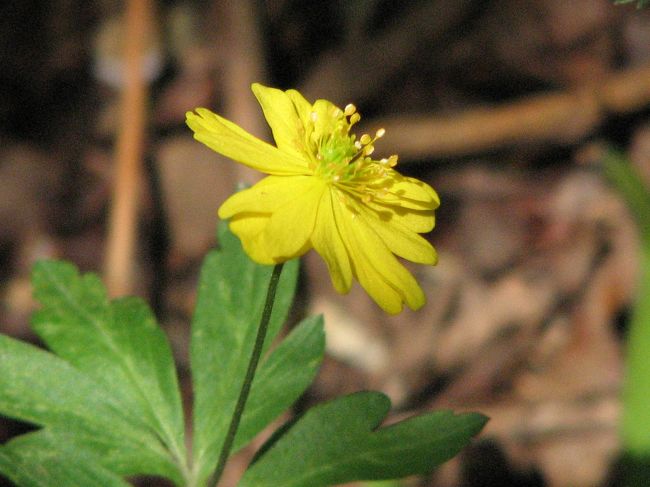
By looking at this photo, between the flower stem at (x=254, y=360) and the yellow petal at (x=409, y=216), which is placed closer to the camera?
the flower stem at (x=254, y=360)

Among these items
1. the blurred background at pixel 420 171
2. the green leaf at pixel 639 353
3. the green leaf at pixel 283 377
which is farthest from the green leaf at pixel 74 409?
the green leaf at pixel 639 353

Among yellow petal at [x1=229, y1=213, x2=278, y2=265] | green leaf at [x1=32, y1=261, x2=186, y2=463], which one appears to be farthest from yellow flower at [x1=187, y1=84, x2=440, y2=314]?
green leaf at [x1=32, y1=261, x2=186, y2=463]

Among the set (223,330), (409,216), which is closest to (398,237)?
(409,216)

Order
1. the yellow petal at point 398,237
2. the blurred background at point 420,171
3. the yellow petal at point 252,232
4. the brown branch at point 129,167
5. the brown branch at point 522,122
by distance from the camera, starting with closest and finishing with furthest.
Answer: the yellow petal at point 252,232 < the yellow petal at point 398,237 < the brown branch at point 129,167 < the blurred background at point 420,171 < the brown branch at point 522,122

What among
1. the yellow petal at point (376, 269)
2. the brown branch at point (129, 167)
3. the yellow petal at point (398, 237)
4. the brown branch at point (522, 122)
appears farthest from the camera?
A: the brown branch at point (522, 122)

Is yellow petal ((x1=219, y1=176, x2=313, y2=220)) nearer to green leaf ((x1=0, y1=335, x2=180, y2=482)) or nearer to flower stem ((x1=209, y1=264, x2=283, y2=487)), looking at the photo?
flower stem ((x1=209, y1=264, x2=283, y2=487))

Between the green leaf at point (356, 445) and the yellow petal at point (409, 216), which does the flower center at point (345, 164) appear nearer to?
the yellow petal at point (409, 216)

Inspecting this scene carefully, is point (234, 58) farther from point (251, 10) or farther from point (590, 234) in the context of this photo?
point (590, 234)
